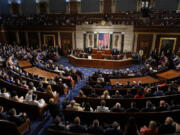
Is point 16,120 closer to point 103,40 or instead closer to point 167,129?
point 167,129

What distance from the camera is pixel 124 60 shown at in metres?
14.0

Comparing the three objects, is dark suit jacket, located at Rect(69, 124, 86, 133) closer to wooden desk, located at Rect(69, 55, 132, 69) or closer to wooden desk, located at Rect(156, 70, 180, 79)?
wooden desk, located at Rect(156, 70, 180, 79)

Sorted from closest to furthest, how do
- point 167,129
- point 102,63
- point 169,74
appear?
1. point 167,129
2. point 169,74
3. point 102,63

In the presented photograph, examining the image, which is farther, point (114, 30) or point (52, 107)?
point (114, 30)

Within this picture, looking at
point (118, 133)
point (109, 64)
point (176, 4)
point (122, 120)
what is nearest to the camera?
point (118, 133)

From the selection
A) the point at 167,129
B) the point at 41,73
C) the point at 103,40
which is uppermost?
the point at 103,40

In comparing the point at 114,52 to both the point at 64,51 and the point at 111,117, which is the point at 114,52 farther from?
the point at 111,117

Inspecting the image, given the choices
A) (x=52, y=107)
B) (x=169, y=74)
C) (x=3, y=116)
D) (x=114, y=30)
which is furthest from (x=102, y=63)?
(x=3, y=116)

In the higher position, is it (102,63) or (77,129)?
(77,129)

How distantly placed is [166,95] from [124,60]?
850 centimetres

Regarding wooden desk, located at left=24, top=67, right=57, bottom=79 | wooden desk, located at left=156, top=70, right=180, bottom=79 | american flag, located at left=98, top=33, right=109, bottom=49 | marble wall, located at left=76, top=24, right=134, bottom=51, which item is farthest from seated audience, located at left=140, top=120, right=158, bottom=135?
american flag, located at left=98, top=33, right=109, bottom=49

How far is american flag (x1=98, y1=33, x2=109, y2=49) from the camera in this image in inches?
665

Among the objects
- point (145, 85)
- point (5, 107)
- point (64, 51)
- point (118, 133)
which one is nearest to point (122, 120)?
point (118, 133)

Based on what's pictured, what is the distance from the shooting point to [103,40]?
673 inches
